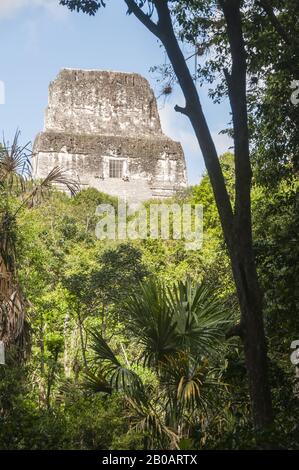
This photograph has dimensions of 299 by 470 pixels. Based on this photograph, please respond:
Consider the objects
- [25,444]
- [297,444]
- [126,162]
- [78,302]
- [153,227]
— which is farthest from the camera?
[126,162]

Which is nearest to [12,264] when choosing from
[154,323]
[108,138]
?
[154,323]

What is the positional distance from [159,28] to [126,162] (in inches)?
1317

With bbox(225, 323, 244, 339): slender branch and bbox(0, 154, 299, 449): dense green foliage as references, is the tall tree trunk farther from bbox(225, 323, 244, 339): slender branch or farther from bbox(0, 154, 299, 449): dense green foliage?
bbox(0, 154, 299, 449): dense green foliage

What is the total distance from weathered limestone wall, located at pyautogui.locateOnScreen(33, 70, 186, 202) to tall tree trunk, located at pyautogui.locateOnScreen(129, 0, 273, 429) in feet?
103

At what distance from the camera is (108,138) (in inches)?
1635

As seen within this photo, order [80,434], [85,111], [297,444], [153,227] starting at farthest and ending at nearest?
[85,111] → [153,227] → [80,434] → [297,444]

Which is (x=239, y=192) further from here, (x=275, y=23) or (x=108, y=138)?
(x=108, y=138)

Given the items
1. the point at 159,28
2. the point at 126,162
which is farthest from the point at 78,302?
the point at 126,162

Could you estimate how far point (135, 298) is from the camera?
8211 mm

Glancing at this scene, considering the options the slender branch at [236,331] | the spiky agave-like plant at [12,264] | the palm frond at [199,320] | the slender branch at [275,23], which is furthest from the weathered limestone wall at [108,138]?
the slender branch at [236,331]

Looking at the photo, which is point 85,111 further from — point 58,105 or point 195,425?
point 195,425

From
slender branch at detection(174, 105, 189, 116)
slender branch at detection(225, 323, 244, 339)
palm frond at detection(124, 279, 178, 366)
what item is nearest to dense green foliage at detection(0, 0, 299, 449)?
palm frond at detection(124, 279, 178, 366)

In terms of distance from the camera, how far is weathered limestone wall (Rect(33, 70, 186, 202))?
131ft

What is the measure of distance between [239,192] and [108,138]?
34.9 meters
